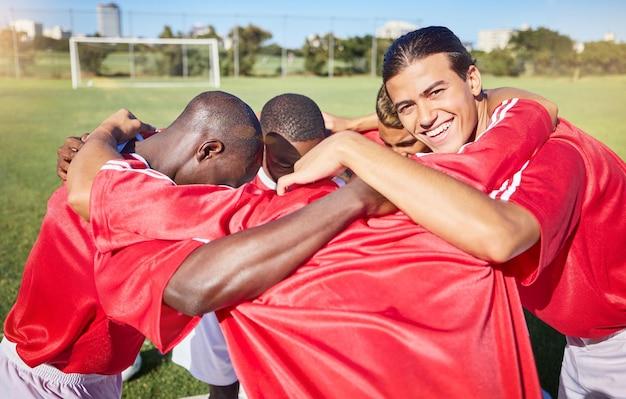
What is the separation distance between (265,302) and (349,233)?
31 cm

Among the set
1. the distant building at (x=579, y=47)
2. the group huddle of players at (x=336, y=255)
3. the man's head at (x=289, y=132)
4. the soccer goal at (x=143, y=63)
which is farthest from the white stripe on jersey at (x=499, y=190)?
the distant building at (x=579, y=47)

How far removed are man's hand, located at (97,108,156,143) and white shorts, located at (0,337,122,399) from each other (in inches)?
37.7

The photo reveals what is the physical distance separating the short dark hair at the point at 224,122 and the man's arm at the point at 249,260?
0.75 meters

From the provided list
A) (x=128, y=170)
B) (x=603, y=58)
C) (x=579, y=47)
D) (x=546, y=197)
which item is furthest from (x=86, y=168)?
Answer: (x=579, y=47)

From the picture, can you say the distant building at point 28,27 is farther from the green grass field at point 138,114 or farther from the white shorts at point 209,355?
the white shorts at point 209,355

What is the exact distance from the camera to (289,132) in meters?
3.45

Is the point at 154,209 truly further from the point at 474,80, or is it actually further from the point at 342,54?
the point at 342,54

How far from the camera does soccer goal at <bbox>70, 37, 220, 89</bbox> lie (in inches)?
1315

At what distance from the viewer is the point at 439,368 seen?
1.65m

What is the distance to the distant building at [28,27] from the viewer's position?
37375 millimetres

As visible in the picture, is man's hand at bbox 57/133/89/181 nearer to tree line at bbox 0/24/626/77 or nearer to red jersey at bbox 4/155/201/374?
red jersey at bbox 4/155/201/374

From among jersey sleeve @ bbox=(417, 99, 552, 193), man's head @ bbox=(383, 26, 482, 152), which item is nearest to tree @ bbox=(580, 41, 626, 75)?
man's head @ bbox=(383, 26, 482, 152)

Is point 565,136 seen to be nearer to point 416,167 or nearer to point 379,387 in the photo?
point 416,167

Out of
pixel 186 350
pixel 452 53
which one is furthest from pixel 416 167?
pixel 186 350
